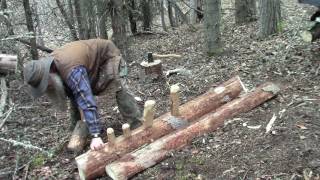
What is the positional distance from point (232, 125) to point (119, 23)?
550 centimetres

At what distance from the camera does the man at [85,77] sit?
4831 mm

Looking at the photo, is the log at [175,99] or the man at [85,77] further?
the log at [175,99]

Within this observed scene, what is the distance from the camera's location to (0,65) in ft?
18.0

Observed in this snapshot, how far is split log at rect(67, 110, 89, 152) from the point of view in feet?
18.2

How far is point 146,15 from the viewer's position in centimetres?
1753

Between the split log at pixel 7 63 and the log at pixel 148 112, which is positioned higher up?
the split log at pixel 7 63

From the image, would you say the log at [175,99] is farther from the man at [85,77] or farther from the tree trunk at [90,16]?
the tree trunk at [90,16]

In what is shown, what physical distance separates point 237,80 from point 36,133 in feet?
10.2

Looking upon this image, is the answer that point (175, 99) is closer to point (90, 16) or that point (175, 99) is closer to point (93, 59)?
point (93, 59)

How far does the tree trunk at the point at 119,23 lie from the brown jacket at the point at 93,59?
4403 mm

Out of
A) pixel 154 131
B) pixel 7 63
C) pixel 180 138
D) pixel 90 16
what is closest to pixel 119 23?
pixel 90 16

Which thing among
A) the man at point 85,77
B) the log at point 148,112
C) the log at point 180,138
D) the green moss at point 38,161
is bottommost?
the green moss at point 38,161

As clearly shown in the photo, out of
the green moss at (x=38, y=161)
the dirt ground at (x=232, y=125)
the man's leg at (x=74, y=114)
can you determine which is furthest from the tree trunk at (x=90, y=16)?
the green moss at (x=38, y=161)

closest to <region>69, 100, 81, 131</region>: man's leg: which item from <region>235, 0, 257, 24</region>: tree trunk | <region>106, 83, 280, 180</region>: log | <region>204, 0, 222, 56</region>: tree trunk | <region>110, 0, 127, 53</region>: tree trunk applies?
<region>106, 83, 280, 180</region>: log
